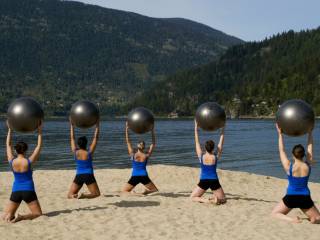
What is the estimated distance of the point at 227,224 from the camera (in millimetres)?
10977

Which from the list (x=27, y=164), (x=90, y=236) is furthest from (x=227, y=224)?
(x=27, y=164)

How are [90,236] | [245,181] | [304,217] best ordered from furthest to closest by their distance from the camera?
[245,181] < [304,217] < [90,236]

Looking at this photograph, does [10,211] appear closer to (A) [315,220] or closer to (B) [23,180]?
(B) [23,180]

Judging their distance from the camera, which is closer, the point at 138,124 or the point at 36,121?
the point at 36,121

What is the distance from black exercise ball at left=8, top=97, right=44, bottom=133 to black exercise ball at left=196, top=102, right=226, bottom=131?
4461mm

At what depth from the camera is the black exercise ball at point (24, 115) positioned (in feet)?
37.1

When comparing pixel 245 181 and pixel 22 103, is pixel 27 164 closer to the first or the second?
pixel 22 103

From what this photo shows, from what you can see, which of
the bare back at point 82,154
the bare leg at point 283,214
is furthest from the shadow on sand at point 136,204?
the bare leg at point 283,214

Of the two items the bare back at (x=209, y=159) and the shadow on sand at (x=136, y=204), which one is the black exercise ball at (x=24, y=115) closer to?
the shadow on sand at (x=136, y=204)

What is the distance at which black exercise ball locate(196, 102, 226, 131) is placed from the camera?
44.1 feet

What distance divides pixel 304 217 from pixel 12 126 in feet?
24.4

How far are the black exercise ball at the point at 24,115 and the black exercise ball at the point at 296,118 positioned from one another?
5.65 m

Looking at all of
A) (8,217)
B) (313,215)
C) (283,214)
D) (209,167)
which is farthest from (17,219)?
(313,215)

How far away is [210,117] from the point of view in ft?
44.1
